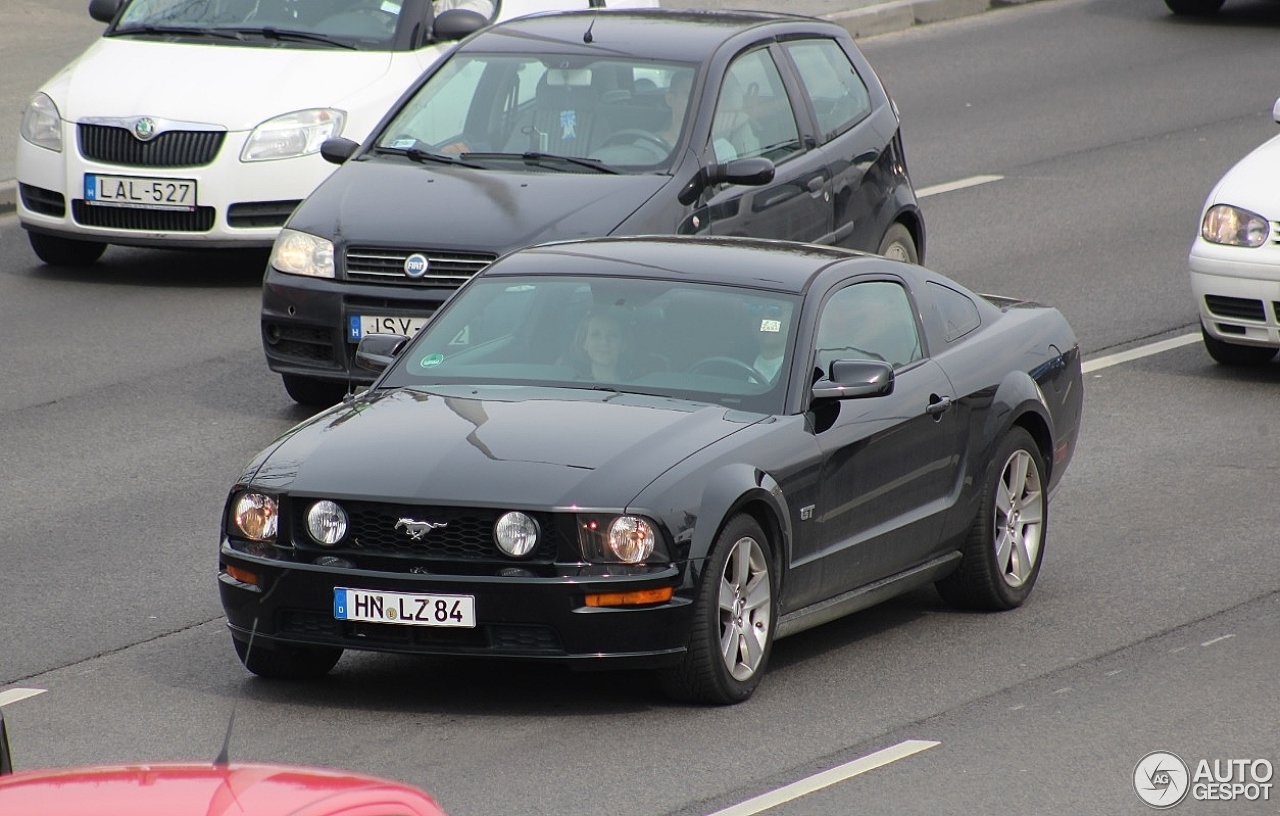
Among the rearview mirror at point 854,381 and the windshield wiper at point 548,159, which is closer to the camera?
the rearview mirror at point 854,381

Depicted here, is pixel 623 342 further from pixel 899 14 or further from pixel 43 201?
pixel 899 14

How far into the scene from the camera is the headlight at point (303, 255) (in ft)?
38.4

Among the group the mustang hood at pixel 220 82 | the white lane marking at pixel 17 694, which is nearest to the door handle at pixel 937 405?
the white lane marking at pixel 17 694

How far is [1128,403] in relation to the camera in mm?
12422

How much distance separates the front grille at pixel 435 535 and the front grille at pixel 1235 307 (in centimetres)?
675

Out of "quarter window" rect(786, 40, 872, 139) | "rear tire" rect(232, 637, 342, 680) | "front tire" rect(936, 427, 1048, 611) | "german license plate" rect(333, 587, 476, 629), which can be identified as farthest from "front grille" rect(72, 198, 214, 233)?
"german license plate" rect(333, 587, 476, 629)

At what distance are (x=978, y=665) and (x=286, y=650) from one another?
233cm

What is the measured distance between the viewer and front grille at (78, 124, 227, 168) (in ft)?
47.7

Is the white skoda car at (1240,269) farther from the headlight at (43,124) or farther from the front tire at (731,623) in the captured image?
the headlight at (43,124)

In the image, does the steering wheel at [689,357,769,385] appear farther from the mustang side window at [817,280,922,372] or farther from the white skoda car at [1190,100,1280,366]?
the white skoda car at [1190,100,1280,366]

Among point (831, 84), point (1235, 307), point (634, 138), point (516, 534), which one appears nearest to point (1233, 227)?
point (1235, 307)

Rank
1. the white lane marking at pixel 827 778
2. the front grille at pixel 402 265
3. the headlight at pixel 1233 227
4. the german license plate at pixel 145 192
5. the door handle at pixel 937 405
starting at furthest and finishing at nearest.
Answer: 1. the german license plate at pixel 145 192
2. the headlight at pixel 1233 227
3. the front grille at pixel 402 265
4. the door handle at pixel 937 405
5. the white lane marking at pixel 827 778

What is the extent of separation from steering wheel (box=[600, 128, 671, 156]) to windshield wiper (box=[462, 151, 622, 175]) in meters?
0.18

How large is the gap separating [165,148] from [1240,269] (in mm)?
6307
